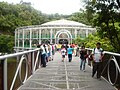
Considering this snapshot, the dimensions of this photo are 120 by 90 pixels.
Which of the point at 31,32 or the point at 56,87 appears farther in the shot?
the point at 31,32

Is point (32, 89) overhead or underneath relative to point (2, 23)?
underneath

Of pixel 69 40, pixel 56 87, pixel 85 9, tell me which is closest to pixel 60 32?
pixel 69 40

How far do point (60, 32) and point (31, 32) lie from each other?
6.83m

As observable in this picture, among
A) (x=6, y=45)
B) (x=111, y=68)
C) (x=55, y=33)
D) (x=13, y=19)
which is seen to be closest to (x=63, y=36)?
(x=55, y=33)

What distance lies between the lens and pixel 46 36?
2616 inches

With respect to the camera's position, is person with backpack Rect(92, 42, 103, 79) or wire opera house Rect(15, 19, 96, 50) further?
wire opera house Rect(15, 19, 96, 50)

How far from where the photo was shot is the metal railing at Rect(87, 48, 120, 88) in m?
9.60

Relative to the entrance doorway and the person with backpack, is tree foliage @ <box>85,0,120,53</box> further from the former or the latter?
the entrance doorway

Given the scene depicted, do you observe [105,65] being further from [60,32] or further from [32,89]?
[60,32]

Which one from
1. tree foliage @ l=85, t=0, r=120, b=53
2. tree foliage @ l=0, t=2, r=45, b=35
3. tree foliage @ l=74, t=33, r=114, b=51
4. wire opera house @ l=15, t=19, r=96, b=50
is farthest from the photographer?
tree foliage @ l=0, t=2, r=45, b=35

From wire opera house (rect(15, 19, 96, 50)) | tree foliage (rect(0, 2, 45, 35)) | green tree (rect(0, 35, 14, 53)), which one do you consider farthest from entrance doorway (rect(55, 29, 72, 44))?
tree foliage (rect(0, 2, 45, 35))

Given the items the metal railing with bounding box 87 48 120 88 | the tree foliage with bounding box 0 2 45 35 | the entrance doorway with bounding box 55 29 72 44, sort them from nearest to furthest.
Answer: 1. the metal railing with bounding box 87 48 120 88
2. the entrance doorway with bounding box 55 29 72 44
3. the tree foliage with bounding box 0 2 45 35

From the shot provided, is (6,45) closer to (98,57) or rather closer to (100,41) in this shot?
(100,41)

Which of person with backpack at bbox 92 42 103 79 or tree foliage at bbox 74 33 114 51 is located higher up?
tree foliage at bbox 74 33 114 51
